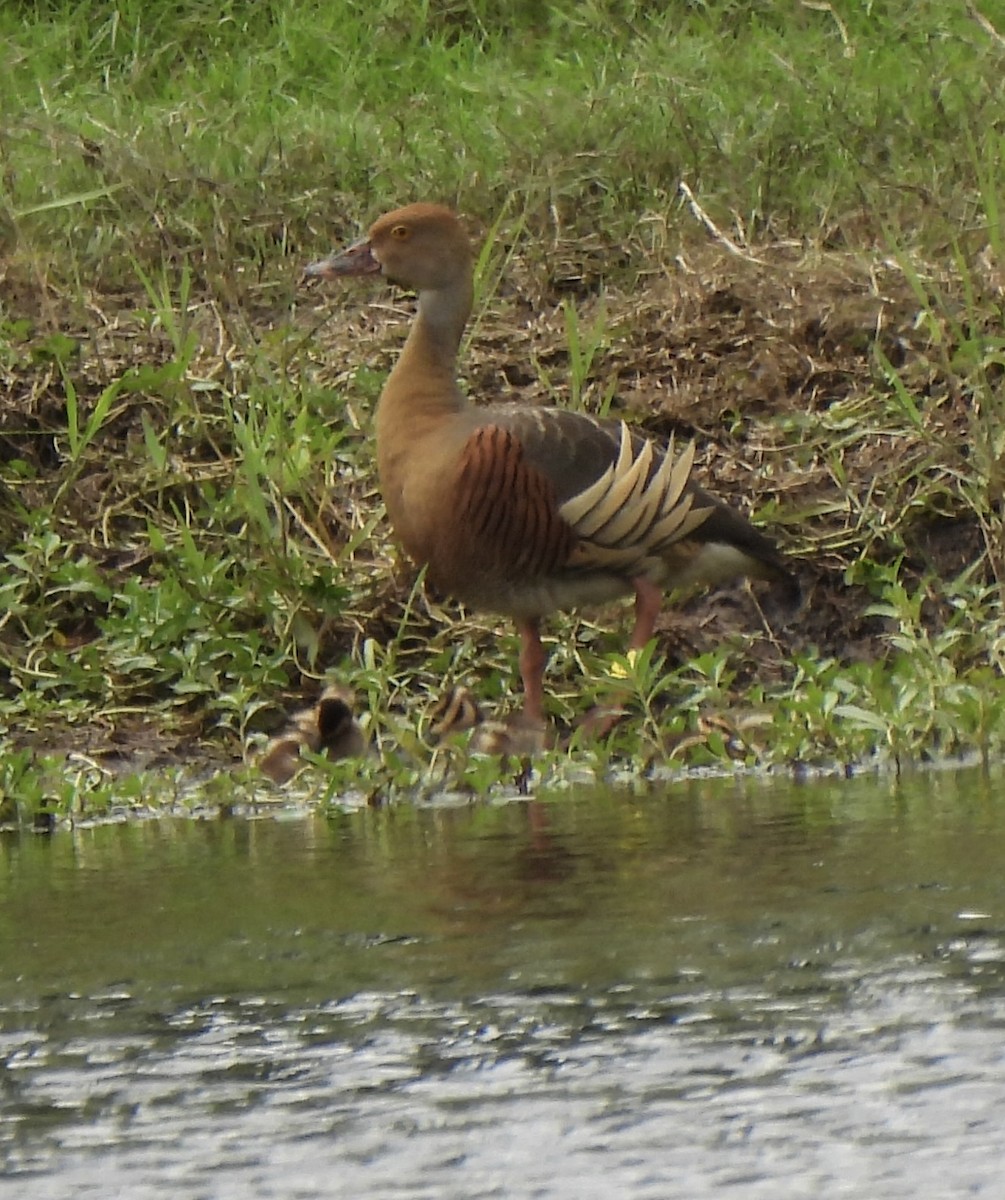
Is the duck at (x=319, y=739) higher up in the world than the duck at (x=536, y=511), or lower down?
lower down

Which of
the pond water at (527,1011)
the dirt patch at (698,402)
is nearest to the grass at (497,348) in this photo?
the dirt patch at (698,402)

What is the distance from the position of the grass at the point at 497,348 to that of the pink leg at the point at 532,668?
0.36 ft

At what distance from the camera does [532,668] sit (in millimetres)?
6723

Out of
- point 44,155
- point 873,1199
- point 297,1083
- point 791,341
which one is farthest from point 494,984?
point 44,155

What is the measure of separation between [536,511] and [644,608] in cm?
44

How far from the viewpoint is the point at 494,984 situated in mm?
3535

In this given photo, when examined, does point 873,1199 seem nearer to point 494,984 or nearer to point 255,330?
point 494,984

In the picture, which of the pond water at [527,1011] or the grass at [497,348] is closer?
the pond water at [527,1011]

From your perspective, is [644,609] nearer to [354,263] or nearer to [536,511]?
[536,511]

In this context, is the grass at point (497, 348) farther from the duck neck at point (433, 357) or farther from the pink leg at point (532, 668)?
the duck neck at point (433, 357)

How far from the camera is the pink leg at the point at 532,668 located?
661 cm

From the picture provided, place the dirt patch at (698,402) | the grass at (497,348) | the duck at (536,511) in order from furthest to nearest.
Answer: the dirt patch at (698,402) < the grass at (497,348) < the duck at (536,511)

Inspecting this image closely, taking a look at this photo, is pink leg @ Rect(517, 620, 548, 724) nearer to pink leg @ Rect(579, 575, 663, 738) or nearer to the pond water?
pink leg @ Rect(579, 575, 663, 738)

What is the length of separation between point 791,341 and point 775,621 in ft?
3.89
